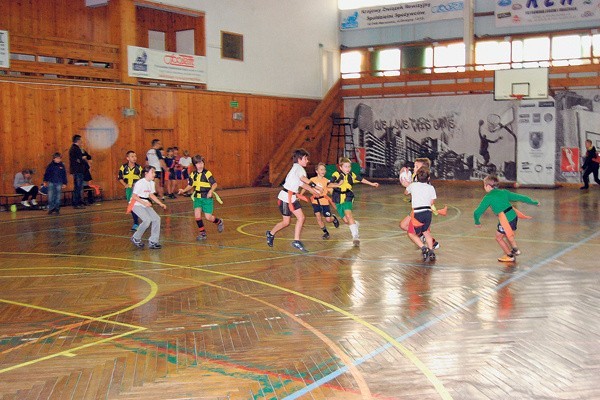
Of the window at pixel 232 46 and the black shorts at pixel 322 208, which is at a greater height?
the window at pixel 232 46

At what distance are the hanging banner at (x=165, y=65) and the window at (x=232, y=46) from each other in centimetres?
145

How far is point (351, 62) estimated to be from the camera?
119 feet

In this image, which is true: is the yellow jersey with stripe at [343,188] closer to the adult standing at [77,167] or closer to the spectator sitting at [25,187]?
the adult standing at [77,167]

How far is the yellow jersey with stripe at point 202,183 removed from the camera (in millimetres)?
14422

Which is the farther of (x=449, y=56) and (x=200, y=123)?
(x=449, y=56)

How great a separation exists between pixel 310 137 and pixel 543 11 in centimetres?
1170

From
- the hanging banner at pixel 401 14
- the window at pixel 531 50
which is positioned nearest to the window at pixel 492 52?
the window at pixel 531 50

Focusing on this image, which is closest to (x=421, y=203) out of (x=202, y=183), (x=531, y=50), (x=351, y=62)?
(x=202, y=183)

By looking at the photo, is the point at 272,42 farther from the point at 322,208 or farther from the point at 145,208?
the point at 145,208

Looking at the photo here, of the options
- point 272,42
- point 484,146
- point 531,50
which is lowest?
Answer: point 484,146

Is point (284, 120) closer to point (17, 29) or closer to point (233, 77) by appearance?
point (233, 77)

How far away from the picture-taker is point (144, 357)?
6750 mm

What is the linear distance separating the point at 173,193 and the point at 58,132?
4848mm

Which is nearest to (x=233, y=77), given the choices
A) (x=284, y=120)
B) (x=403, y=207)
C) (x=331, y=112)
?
(x=284, y=120)
